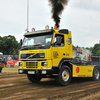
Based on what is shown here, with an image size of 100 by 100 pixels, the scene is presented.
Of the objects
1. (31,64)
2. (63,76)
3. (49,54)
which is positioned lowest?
(63,76)

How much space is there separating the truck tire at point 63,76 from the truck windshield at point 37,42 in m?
1.46

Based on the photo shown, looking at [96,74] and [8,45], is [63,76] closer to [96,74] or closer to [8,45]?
[96,74]

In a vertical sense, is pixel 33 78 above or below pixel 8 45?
below

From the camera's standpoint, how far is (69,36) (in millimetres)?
9258

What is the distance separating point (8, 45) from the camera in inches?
3334

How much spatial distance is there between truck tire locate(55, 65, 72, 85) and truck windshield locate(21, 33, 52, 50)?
1.46 meters

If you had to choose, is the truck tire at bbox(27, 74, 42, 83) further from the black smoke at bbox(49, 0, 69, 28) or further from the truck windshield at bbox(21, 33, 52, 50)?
the black smoke at bbox(49, 0, 69, 28)

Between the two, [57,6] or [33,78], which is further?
[57,6]

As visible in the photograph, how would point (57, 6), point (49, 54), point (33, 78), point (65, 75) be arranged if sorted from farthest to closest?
point (57, 6)
point (33, 78)
point (65, 75)
point (49, 54)

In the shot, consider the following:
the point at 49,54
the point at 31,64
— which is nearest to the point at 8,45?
the point at 31,64

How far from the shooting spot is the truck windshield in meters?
8.45

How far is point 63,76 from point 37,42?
2.17 meters

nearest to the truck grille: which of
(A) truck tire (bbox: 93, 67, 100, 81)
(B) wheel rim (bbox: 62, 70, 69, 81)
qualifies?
(B) wheel rim (bbox: 62, 70, 69, 81)

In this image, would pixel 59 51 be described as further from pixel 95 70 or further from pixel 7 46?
pixel 7 46
